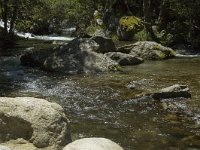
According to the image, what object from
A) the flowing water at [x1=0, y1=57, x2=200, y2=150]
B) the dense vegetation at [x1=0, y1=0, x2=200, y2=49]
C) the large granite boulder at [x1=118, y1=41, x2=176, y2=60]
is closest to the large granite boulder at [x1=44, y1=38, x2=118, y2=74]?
the flowing water at [x1=0, y1=57, x2=200, y2=150]

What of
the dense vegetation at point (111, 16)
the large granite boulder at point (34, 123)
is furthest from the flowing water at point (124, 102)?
the dense vegetation at point (111, 16)

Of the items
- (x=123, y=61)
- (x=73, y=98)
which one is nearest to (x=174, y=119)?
(x=73, y=98)

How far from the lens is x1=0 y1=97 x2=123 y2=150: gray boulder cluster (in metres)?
7.98

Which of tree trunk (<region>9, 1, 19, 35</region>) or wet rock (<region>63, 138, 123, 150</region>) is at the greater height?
tree trunk (<region>9, 1, 19, 35</region>)

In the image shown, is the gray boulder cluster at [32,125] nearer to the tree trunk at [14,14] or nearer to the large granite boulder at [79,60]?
the large granite boulder at [79,60]

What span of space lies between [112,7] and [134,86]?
2820cm

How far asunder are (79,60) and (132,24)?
15.5 m

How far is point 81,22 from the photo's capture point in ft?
145

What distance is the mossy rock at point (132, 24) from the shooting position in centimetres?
3428

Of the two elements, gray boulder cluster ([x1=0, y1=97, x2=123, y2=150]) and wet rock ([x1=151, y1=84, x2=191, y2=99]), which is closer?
gray boulder cluster ([x1=0, y1=97, x2=123, y2=150])

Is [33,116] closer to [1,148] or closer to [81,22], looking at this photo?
[1,148]

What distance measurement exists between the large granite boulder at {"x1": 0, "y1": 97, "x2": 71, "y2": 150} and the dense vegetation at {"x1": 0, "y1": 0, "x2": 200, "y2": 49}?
21422 millimetres

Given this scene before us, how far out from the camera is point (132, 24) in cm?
3466

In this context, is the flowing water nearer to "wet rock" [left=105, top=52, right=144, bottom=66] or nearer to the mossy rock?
"wet rock" [left=105, top=52, right=144, bottom=66]
